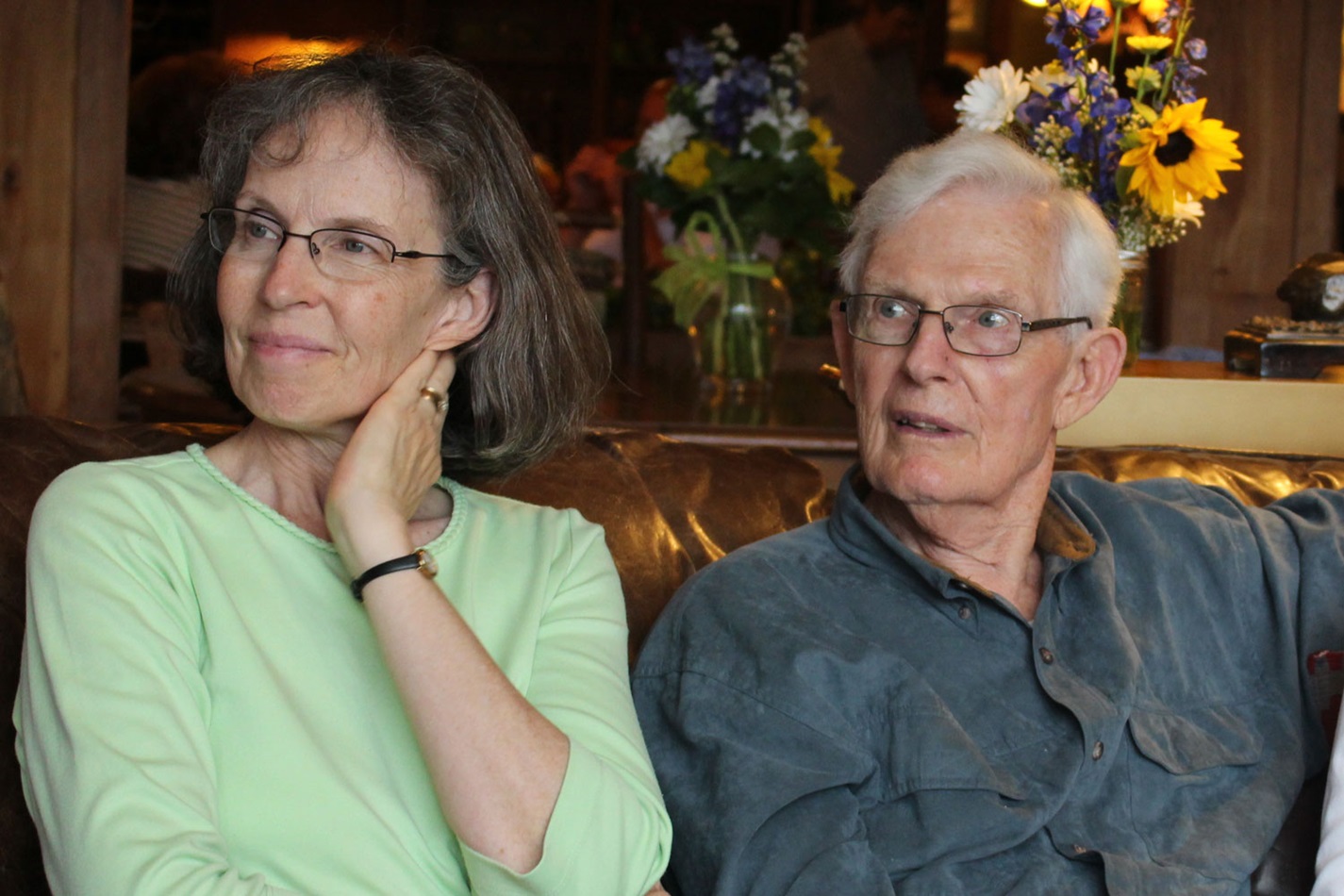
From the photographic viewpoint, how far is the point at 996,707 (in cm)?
162

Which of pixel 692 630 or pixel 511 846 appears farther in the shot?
pixel 692 630

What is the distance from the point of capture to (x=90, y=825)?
1.21 meters

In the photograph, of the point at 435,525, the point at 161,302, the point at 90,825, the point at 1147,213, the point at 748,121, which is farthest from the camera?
the point at 161,302

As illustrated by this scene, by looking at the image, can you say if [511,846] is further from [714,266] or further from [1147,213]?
[714,266]

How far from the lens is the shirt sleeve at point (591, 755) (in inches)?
51.7

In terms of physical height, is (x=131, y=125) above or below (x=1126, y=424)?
above

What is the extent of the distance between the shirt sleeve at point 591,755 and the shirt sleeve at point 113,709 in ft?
0.82

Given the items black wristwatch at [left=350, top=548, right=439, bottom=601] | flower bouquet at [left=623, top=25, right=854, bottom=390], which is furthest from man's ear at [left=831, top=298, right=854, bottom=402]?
flower bouquet at [left=623, top=25, right=854, bottom=390]

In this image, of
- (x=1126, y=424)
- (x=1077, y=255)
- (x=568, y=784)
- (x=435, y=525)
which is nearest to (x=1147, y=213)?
(x=1126, y=424)

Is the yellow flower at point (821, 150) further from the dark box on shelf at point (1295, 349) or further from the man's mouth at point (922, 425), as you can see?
the man's mouth at point (922, 425)

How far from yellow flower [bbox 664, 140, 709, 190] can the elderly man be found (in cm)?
155

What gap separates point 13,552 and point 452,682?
0.60 m

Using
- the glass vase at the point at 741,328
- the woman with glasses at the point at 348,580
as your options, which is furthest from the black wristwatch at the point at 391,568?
the glass vase at the point at 741,328

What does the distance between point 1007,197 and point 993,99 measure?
0.79 m
